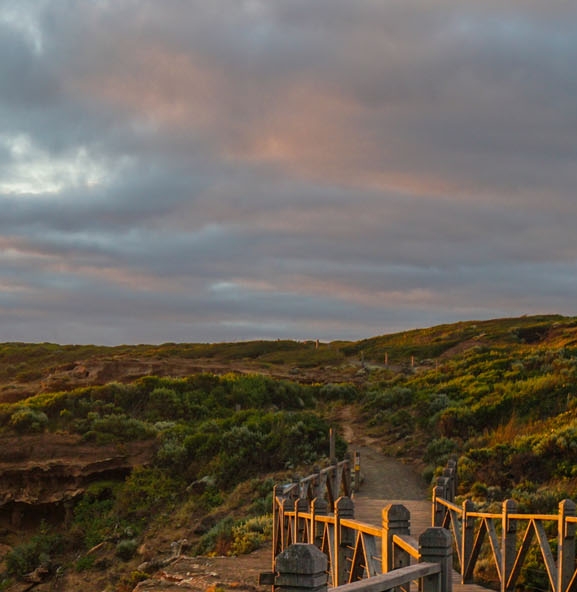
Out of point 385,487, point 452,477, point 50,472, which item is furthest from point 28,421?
point 452,477

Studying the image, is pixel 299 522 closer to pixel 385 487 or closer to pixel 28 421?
pixel 385 487

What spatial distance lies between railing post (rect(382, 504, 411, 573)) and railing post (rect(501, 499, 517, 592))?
15.1ft

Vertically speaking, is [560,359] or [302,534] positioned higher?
[560,359]

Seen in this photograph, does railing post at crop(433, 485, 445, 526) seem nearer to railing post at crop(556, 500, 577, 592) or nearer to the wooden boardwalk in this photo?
the wooden boardwalk

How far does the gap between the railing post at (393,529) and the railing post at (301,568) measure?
269cm

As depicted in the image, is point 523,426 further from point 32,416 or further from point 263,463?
point 32,416

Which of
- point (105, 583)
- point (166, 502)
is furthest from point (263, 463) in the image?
point (105, 583)

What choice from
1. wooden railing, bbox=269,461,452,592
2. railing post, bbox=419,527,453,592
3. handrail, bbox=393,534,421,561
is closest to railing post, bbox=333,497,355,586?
wooden railing, bbox=269,461,452,592

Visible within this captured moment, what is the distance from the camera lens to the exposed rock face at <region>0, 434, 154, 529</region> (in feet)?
88.9

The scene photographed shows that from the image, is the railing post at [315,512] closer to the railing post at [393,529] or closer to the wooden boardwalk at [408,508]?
the wooden boardwalk at [408,508]

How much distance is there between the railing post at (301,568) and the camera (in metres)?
4.27

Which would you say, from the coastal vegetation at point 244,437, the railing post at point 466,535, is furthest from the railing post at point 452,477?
the railing post at point 466,535

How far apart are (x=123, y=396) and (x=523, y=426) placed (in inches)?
736

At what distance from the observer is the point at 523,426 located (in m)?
26.0
